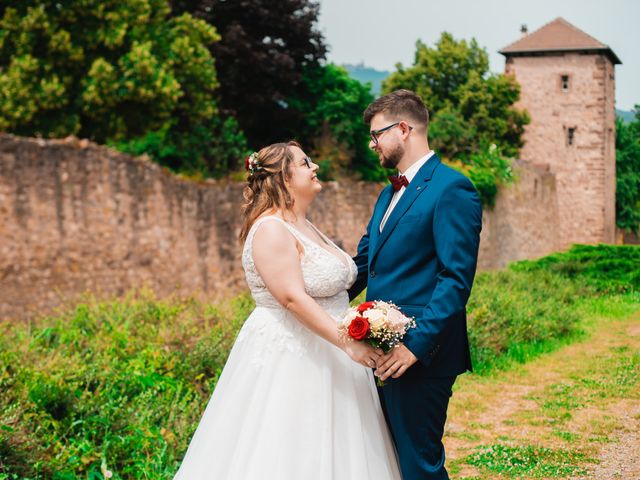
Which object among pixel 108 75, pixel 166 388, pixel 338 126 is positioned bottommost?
pixel 166 388

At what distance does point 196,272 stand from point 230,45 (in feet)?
28.8

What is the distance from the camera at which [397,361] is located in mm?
3398

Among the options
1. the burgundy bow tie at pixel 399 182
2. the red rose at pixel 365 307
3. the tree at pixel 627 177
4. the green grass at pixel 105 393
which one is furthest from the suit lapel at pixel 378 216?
the tree at pixel 627 177

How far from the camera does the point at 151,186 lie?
49.9 ft

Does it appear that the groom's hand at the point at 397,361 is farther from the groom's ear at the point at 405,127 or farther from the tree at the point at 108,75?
the tree at the point at 108,75

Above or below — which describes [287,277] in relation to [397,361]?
above

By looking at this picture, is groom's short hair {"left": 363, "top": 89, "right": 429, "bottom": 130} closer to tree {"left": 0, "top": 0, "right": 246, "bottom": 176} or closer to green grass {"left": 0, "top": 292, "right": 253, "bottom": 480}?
green grass {"left": 0, "top": 292, "right": 253, "bottom": 480}

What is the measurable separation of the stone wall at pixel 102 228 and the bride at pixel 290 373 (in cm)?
770

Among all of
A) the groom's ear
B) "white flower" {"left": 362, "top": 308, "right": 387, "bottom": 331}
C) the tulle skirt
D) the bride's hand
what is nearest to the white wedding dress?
the tulle skirt

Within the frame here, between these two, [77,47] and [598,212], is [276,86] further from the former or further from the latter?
[598,212]

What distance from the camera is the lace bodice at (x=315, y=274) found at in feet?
12.4

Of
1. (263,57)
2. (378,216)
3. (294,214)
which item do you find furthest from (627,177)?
(294,214)

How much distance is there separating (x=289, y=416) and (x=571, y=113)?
35.9 m

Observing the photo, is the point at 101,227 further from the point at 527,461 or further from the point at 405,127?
the point at 405,127
